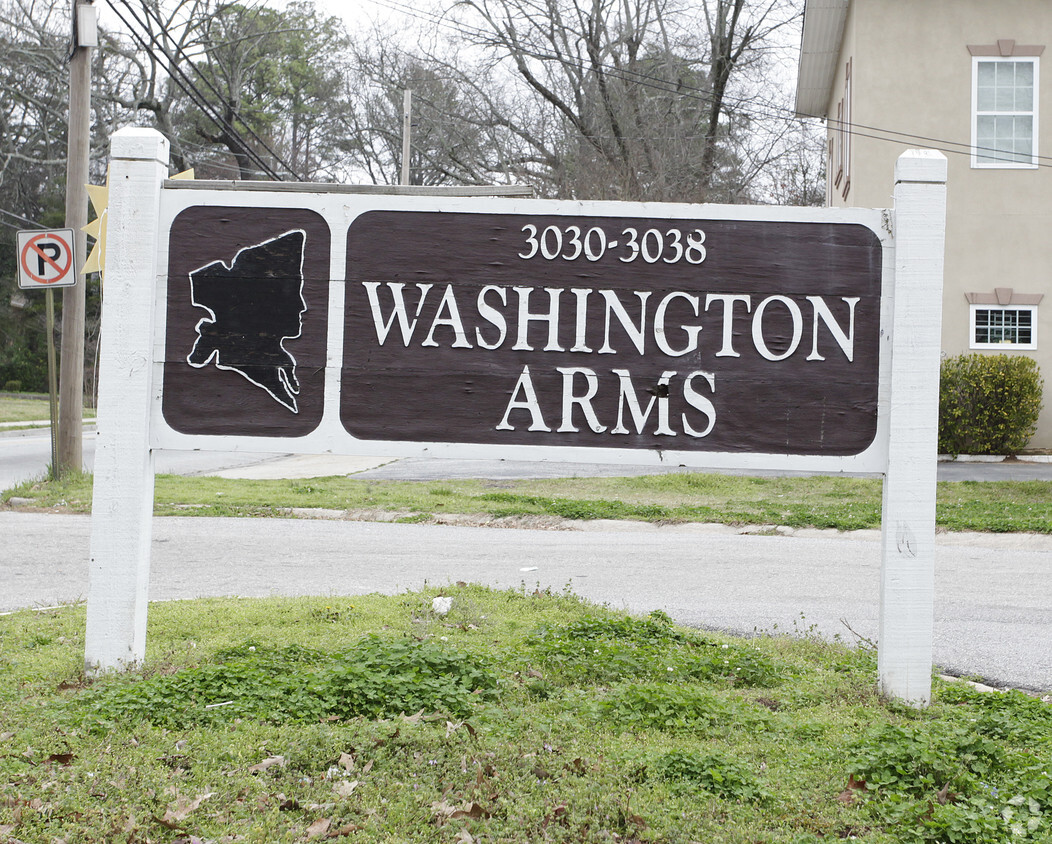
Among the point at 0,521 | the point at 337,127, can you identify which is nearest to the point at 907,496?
the point at 0,521

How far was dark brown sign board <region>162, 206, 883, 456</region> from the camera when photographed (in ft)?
15.0

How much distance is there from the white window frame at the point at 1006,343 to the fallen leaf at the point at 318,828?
18.4m

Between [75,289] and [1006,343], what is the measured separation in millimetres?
15852

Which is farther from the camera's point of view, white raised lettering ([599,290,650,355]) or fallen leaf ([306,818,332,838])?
white raised lettering ([599,290,650,355])

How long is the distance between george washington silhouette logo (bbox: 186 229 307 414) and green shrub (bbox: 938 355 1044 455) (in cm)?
1552

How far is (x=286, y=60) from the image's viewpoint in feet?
131

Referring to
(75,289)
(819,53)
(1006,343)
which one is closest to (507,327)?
(75,289)

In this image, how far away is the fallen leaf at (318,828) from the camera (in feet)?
9.78

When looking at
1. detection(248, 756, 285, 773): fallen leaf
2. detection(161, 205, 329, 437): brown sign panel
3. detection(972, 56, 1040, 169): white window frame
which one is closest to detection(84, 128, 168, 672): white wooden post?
detection(161, 205, 329, 437): brown sign panel

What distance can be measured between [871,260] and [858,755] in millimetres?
2169

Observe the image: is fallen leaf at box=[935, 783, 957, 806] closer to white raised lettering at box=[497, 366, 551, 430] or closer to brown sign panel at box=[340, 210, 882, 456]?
brown sign panel at box=[340, 210, 882, 456]

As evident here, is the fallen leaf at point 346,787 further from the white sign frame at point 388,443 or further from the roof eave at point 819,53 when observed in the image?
the roof eave at point 819,53

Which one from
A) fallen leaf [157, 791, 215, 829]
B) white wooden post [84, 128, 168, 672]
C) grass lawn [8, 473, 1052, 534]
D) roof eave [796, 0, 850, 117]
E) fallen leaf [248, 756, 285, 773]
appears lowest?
fallen leaf [157, 791, 215, 829]

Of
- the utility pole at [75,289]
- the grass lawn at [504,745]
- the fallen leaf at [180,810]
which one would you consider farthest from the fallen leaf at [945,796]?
the utility pole at [75,289]
